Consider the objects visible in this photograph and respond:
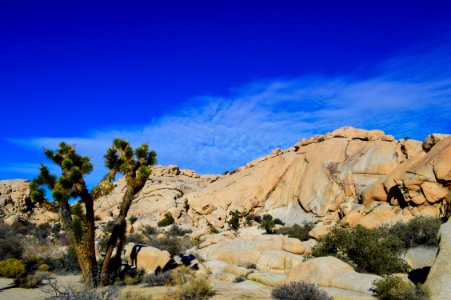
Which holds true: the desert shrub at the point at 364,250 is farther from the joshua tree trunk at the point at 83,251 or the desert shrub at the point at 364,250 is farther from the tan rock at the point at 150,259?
the joshua tree trunk at the point at 83,251

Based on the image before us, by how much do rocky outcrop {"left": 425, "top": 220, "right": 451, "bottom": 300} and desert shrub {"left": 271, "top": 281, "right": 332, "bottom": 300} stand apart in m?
2.51

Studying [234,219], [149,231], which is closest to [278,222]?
[234,219]

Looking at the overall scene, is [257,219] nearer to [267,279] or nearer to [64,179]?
[267,279]

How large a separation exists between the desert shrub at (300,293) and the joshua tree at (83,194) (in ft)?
21.9

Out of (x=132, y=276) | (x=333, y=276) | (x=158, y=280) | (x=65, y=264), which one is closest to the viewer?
(x=333, y=276)

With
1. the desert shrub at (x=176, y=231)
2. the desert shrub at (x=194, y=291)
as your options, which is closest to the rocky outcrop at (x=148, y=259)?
the desert shrub at (x=194, y=291)

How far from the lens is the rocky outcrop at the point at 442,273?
861 centimetres

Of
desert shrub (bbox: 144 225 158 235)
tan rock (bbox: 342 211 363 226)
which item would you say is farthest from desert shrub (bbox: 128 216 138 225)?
tan rock (bbox: 342 211 363 226)

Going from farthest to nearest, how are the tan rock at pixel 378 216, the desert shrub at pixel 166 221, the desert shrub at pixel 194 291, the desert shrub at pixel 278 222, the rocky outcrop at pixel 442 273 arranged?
the desert shrub at pixel 166 221
the desert shrub at pixel 278 222
the tan rock at pixel 378 216
the desert shrub at pixel 194 291
the rocky outcrop at pixel 442 273

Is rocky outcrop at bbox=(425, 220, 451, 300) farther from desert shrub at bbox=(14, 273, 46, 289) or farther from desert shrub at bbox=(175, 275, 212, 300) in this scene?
desert shrub at bbox=(14, 273, 46, 289)

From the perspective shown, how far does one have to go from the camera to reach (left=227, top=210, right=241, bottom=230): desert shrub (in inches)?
1681

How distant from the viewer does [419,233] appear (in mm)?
17844

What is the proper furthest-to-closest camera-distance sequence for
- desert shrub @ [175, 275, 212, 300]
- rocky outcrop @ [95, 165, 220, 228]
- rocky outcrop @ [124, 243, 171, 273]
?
rocky outcrop @ [95, 165, 220, 228] < rocky outcrop @ [124, 243, 171, 273] < desert shrub @ [175, 275, 212, 300]

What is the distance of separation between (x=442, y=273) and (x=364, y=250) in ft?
20.0
